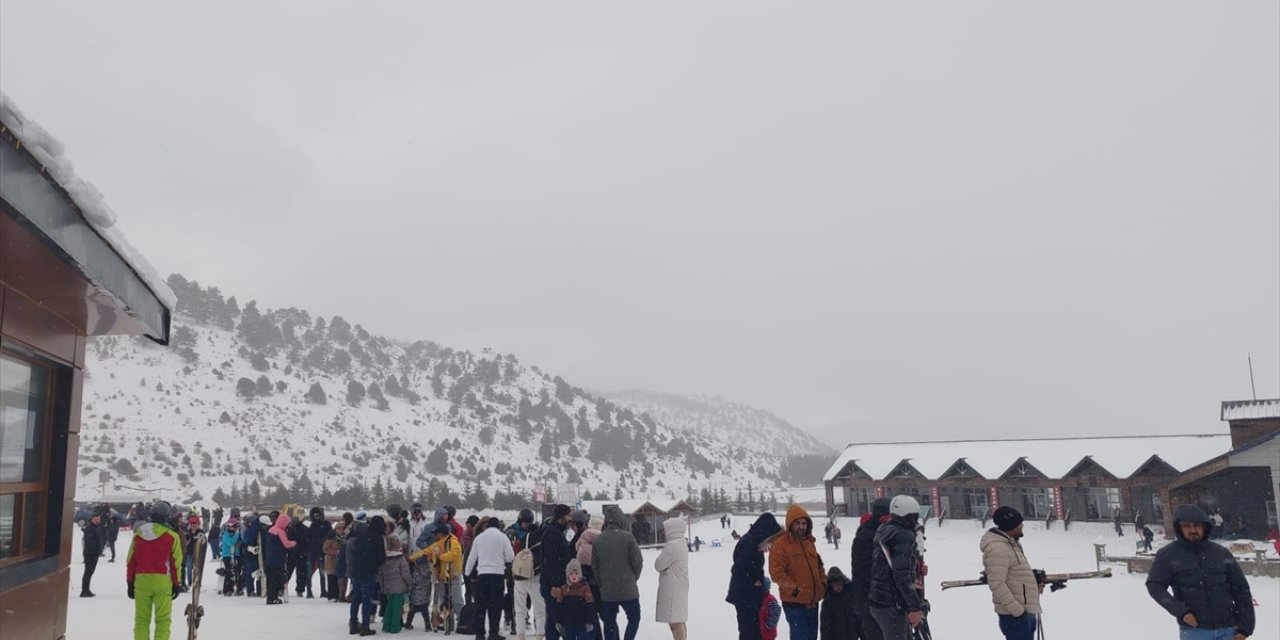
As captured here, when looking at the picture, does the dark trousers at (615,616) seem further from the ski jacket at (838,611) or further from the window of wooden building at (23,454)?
the window of wooden building at (23,454)

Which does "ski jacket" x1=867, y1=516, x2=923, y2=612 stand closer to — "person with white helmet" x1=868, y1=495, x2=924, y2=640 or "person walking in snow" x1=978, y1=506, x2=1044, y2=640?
"person with white helmet" x1=868, y1=495, x2=924, y2=640

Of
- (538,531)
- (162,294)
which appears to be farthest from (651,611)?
(162,294)

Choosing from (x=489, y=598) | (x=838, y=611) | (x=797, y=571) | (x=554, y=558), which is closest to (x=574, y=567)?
(x=554, y=558)

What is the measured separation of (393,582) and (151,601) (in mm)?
2961

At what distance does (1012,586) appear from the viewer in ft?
20.2

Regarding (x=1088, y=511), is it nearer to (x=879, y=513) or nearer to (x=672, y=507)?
(x=672, y=507)

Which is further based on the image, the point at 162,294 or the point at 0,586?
the point at 162,294

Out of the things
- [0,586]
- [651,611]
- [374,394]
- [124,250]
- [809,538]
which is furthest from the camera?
[374,394]

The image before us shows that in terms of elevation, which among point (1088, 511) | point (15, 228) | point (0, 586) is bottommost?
point (1088, 511)

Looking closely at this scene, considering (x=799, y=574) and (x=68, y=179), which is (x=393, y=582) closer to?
(x=799, y=574)

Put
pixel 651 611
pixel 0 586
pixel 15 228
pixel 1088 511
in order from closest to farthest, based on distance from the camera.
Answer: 1. pixel 15 228
2. pixel 0 586
3. pixel 651 611
4. pixel 1088 511

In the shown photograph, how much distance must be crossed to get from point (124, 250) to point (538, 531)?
5243mm

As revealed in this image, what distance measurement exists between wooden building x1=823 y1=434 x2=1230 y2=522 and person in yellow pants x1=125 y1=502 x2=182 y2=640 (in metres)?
39.5

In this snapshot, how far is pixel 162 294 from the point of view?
5703mm
